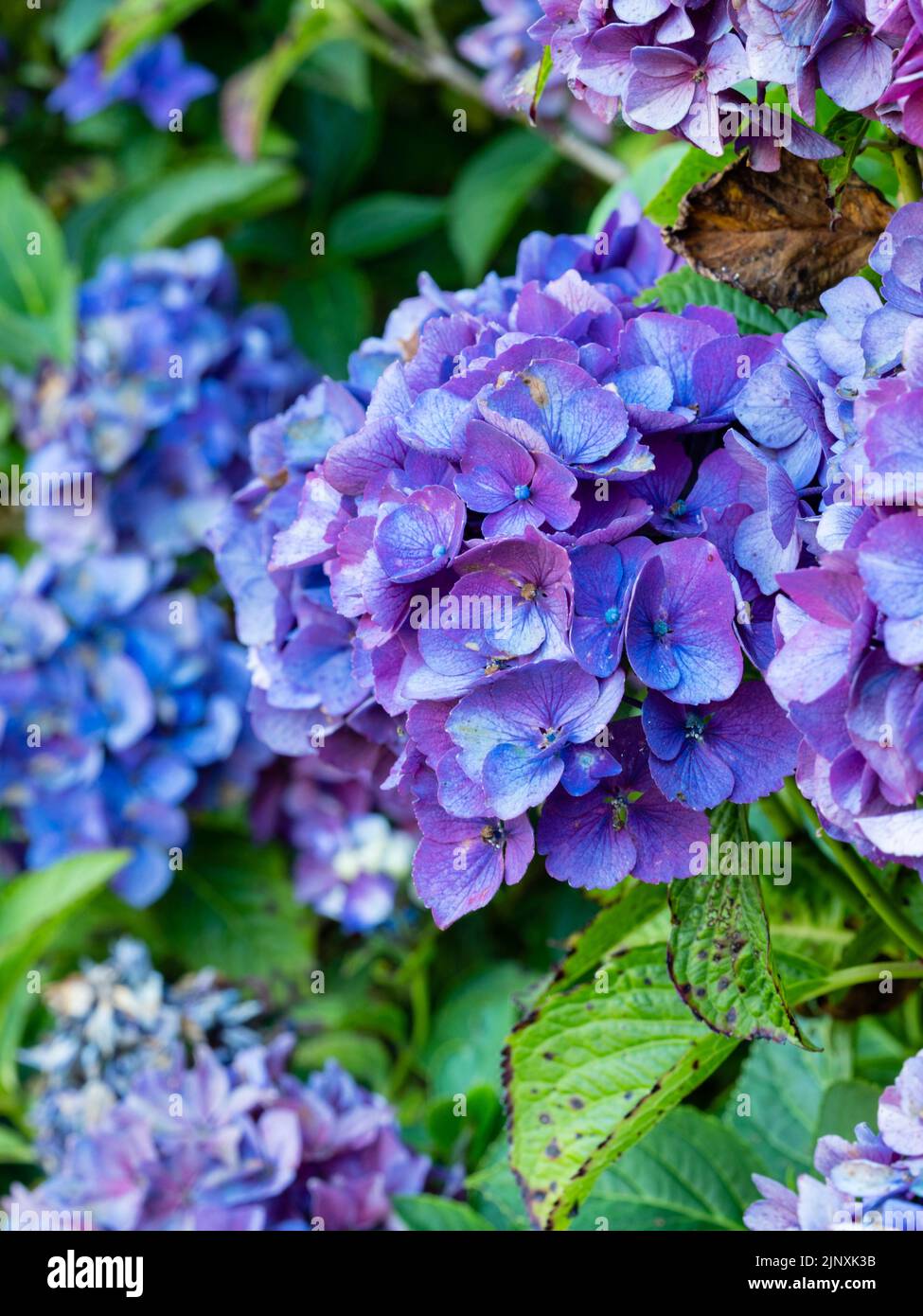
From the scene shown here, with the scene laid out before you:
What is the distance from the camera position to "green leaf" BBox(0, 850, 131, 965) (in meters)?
1.13

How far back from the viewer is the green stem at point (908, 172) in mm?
639

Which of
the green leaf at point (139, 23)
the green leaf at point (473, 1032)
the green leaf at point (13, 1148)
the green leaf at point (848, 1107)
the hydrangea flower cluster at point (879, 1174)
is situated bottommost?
the green leaf at point (13, 1148)

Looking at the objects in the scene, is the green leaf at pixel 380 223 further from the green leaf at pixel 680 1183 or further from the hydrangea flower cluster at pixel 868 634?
the hydrangea flower cluster at pixel 868 634

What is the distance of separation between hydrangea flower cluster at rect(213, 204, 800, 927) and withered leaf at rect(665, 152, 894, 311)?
0.11 ft

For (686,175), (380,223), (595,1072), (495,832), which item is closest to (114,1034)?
(595,1072)

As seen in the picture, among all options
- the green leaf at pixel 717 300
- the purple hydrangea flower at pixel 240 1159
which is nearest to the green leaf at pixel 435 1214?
the purple hydrangea flower at pixel 240 1159

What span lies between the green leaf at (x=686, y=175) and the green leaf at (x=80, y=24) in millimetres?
1160

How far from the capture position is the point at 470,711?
552mm

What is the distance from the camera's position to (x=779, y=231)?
0.64 metres

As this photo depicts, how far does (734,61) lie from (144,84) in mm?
1362

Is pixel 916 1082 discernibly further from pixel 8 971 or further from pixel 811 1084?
pixel 8 971

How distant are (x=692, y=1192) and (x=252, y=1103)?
Result: 305 millimetres

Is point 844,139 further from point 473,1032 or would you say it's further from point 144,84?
point 144,84
